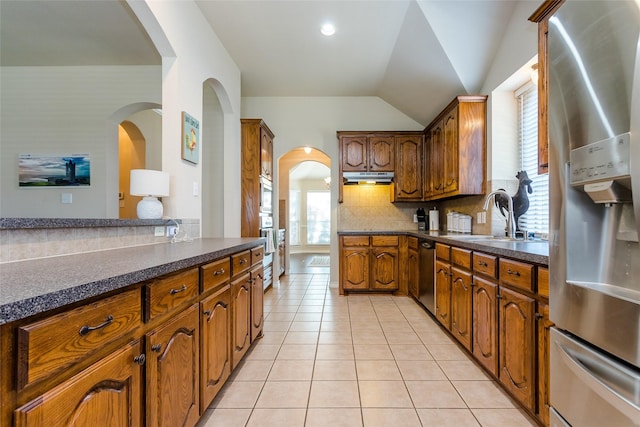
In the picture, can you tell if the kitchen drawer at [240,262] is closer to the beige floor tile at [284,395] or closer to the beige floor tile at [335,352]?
the beige floor tile at [284,395]

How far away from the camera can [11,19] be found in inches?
112

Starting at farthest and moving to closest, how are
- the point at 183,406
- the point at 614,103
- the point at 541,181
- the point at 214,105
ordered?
the point at 214,105 → the point at 541,181 → the point at 183,406 → the point at 614,103

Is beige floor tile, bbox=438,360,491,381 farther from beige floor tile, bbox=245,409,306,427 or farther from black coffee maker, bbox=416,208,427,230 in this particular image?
black coffee maker, bbox=416,208,427,230

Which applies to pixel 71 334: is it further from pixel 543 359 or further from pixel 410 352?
pixel 410 352

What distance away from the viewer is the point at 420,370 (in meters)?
2.08

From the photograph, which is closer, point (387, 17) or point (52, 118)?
point (387, 17)

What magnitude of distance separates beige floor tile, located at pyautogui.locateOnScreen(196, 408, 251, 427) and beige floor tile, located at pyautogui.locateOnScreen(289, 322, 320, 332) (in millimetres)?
1205

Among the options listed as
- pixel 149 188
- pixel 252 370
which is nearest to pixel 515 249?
pixel 252 370

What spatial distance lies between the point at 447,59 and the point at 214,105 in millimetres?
3100

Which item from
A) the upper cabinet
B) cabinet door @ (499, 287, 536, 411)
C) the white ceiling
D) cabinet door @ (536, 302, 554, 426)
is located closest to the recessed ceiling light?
the white ceiling

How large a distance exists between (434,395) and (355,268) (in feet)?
7.77

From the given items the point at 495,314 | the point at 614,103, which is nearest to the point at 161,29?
the point at 614,103

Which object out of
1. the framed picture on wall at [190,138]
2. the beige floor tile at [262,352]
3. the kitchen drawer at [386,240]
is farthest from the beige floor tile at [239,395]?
the kitchen drawer at [386,240]

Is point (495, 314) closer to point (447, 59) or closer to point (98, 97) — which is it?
point (447, 59)
